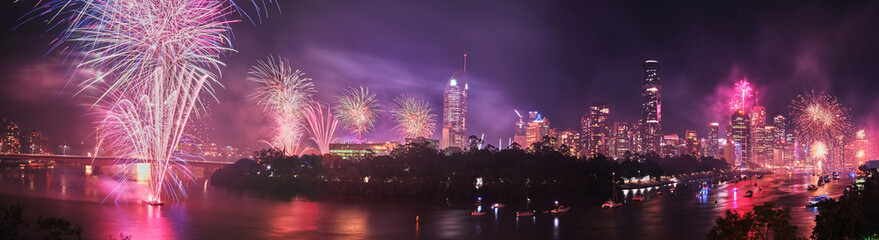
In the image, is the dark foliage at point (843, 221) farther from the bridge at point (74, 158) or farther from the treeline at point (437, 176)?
the bridge at point (74, 158)

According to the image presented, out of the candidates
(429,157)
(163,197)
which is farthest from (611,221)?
(163,197)

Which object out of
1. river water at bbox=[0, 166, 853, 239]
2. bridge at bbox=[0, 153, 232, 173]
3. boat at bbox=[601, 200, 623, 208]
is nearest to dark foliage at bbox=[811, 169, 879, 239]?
river water at bbox=[0, 166, 853, 239]

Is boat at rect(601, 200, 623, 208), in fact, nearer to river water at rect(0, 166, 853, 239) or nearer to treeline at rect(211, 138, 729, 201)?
river water at rect(0, 166, 853, 239)

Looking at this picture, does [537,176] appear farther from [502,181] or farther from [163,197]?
[163,197]

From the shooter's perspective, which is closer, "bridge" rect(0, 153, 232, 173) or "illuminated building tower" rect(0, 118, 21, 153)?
"bridge" rect(0, 153, 232, 173)

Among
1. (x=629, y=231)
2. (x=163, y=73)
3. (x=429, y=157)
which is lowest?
(x=629, y=231)

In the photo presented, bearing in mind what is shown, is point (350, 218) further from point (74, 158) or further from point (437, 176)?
point (74, 158)

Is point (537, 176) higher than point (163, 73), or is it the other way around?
point (163, 73)
